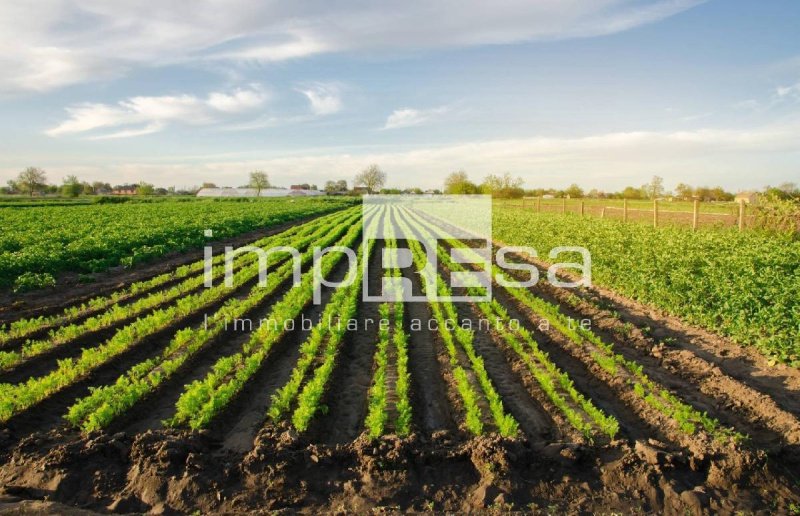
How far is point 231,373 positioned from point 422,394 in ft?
8.89

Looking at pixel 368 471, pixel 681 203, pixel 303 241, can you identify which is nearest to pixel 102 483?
pixel 368 471

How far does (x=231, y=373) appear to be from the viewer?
703cm

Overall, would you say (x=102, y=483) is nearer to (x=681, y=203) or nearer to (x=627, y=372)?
(x=627, y=372)

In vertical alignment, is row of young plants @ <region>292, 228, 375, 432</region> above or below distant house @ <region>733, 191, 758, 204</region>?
below

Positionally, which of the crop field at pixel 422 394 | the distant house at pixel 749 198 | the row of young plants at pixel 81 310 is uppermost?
the distant house at pixel 749 198

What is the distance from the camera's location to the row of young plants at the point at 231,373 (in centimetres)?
575

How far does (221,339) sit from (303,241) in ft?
41.6

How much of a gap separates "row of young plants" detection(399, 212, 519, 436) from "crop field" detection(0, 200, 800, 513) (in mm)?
41

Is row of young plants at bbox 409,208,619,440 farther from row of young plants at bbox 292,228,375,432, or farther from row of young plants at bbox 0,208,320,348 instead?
row of young plants at bbox 0,208,320,348

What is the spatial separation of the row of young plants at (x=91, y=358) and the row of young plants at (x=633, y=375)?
23.3 ft

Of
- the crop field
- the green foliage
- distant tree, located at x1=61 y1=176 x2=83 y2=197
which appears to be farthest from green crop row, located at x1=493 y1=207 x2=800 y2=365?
distant tree, located at x1=61 y1=176 x2=83 y2=197

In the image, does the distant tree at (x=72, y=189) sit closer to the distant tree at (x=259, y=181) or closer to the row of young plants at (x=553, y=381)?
the distant tree at (x=259, y=181)

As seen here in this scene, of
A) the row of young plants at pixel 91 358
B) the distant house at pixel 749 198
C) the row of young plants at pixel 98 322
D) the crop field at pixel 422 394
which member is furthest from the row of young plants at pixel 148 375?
the distant house at pixel 749 198

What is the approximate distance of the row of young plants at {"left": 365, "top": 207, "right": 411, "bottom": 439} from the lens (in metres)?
5.50
